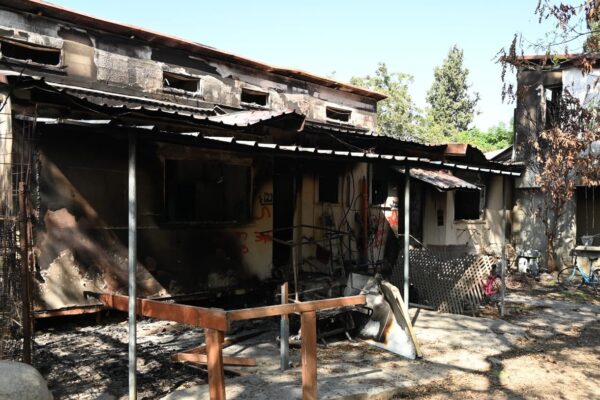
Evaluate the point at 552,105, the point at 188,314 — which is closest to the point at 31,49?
the point at 188,314

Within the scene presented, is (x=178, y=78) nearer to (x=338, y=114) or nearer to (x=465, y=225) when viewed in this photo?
(x=338, y=114)

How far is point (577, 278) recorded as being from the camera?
12.1 meters

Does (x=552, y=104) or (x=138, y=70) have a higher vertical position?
(x=552, y=104)

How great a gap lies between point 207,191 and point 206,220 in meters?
0.48

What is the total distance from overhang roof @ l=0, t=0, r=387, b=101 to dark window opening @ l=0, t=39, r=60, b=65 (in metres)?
0.54

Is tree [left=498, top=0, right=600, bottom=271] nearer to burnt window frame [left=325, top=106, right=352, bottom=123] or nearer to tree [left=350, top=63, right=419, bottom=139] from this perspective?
burnt window frame [left=325, top=106, right=352, bottom=123]

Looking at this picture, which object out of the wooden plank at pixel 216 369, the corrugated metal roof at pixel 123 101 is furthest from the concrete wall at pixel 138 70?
the wooden plank at pixel 216 369

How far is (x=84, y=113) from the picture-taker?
634 cm

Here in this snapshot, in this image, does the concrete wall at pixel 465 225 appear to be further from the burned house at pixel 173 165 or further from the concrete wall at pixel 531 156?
the burned house at pixel 173 165

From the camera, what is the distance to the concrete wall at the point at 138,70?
7.67 meters

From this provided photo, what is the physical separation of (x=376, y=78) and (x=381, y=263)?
25061 mm

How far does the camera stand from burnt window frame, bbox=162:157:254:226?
743cm

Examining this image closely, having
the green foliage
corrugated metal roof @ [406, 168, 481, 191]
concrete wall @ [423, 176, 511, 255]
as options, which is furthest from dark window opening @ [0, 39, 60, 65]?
the green foliage

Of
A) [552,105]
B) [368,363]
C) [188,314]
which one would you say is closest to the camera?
[188,314]
